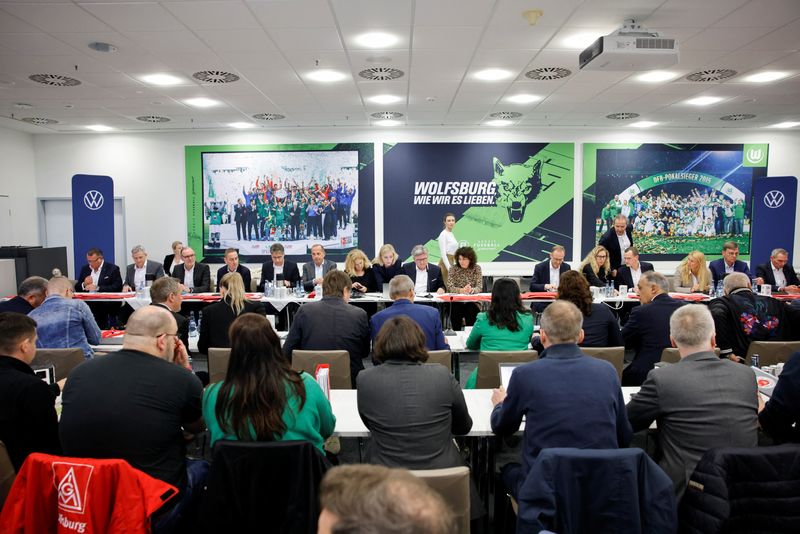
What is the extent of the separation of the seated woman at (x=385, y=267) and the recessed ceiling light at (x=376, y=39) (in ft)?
9.87

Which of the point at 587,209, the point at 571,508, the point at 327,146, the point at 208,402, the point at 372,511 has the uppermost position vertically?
the point at 327,146

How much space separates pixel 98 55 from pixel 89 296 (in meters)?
3.26

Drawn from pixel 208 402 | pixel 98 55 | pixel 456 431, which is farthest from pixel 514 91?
pixel 208 402

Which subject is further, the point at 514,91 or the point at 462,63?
the point at 514,91

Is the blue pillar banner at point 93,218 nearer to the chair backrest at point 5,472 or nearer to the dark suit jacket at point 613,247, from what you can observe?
the chair backrest at point 5,472

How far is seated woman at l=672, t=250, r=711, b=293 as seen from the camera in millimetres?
7547

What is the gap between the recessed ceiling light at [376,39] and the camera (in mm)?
5289

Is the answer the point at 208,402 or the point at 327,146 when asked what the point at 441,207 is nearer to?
the point at 327,146

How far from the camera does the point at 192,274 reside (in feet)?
26.6

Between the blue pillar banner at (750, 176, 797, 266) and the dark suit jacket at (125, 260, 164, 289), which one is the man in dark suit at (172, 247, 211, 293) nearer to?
the dark suit jacket at (125, 260, 164, 289)

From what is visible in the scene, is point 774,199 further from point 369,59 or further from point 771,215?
point 369,59

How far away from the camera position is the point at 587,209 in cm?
1092

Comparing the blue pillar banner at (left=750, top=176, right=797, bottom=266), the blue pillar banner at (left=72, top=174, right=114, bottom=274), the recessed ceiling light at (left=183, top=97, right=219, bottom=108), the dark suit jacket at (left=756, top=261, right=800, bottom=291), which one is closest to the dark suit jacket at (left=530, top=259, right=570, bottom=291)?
the dark suit jacket at (left=756, top=261, right=800, bottom=291)

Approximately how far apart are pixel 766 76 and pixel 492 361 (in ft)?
19.8
